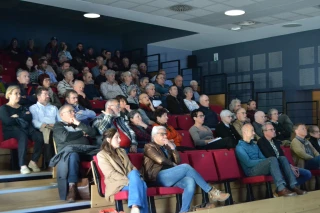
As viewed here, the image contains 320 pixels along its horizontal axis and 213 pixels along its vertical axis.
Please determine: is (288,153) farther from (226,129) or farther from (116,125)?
(116,125)

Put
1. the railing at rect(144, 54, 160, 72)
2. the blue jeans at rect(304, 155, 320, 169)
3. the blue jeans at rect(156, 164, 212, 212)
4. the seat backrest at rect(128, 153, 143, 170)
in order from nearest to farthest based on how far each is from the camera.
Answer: the blue jeans at rect(156, 164, 212, 212), the seat backrest at rect(128, 153, 143, 170), the blue jeans at rect(304, 155, 320, 169), the railing at rect(144, 54, 160, 72)

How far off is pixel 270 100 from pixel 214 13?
3.14 m

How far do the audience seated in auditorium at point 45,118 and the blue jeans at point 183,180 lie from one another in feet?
4.34

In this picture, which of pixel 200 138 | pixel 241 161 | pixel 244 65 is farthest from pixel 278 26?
pixel 241 161

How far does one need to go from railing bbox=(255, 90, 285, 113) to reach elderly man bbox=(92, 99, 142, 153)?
5088 mm

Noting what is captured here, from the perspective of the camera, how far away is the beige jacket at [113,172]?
378cm

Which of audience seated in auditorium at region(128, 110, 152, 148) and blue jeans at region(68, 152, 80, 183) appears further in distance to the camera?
audience seated in auditorium at region(128, 110, 152, 148)

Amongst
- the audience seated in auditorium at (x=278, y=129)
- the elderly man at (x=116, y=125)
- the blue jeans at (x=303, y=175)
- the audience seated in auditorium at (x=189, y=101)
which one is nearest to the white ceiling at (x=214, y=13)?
the audience seated in auditorium at (x=189, y=101)

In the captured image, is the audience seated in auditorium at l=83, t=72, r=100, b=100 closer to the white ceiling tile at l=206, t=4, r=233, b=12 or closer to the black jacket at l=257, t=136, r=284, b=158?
the white ceiling tile at l=206, t=4, r=233, b=12

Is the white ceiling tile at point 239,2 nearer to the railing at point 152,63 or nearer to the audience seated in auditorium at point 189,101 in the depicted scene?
the audience seated in auditorium at point 189,101

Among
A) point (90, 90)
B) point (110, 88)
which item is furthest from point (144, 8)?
point (90, 90)

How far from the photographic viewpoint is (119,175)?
3.81 metres

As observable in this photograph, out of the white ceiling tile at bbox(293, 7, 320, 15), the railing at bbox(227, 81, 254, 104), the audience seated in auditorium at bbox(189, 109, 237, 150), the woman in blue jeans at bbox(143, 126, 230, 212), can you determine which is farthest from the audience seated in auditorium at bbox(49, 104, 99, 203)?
the railing at bbox(227, 81, 254, 104)

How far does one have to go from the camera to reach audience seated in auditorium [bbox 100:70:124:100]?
7.25 metres
